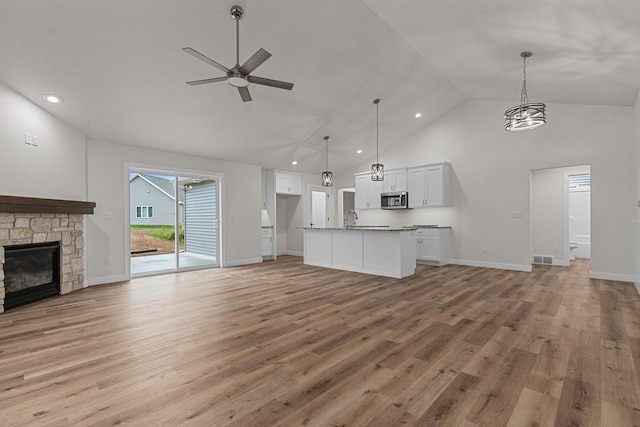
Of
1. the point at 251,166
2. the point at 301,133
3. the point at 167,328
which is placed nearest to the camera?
the point at 167,328

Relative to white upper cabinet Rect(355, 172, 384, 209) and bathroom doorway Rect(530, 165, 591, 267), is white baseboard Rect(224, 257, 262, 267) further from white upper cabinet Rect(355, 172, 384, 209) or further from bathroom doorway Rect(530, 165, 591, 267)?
bathroom doorway Rect(530, 165, 591, 267)

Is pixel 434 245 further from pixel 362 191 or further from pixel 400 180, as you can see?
pixel 362 191

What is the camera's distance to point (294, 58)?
4051 millimetres

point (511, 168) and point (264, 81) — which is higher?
point (264, 81)

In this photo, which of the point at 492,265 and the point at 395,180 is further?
the point at 395,180

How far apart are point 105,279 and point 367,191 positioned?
6.18m

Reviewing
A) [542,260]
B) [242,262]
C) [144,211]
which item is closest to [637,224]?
[542,260]

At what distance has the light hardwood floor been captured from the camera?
170 centimetres

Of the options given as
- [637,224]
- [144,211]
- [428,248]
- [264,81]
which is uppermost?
[264,81]

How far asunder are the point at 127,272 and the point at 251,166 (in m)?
3.45

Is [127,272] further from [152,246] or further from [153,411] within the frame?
[153,411]

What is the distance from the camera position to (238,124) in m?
5.43

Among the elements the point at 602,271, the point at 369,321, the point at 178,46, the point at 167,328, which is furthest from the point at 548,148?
the point at 167,328

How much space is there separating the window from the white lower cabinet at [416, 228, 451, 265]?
5.77 m
